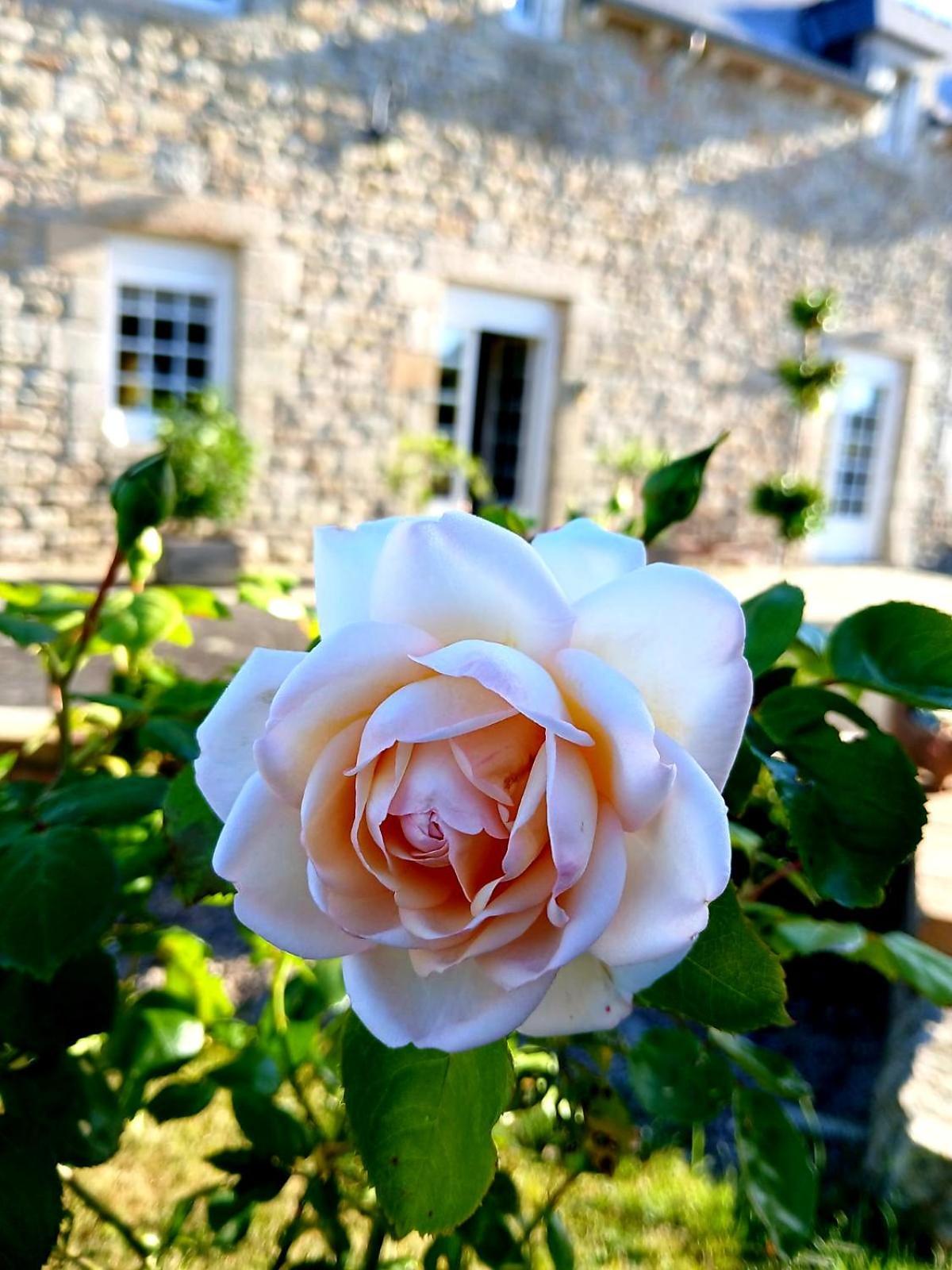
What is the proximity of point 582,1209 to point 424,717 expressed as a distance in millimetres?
1625

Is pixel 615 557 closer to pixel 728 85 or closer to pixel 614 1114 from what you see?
pixel 614 1114

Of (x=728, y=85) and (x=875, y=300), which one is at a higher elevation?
(x=728, y=85)

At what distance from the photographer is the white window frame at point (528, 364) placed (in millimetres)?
8953

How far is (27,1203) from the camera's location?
0.62 m

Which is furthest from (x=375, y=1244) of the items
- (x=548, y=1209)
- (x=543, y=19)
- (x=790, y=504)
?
(x=543, y=19)

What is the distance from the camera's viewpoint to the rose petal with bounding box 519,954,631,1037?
0.40 m

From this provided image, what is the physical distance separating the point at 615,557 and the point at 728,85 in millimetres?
10615

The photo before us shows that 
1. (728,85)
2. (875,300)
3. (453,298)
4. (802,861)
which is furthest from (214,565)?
(875,300)

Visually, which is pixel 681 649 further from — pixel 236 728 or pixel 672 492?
pixel 672 492

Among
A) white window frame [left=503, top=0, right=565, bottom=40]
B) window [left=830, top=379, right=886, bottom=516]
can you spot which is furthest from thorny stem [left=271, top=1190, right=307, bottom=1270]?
window [left=830, top=379, right=886, bottom=516]

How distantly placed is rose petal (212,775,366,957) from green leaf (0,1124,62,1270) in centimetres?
35

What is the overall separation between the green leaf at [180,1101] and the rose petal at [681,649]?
0.71m

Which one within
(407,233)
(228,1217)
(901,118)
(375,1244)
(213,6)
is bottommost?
(228,1217)

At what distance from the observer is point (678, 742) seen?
40 cm
